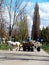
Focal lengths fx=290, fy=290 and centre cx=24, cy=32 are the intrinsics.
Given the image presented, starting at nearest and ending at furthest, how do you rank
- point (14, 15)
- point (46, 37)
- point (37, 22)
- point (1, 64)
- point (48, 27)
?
point (1, 64) < point (14, 15) < point (46, 37) < point (48, 27) < point (37, 22)

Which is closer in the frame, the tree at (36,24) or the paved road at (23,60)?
the paved road at (23,60)

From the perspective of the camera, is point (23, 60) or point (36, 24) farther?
point (36, 24)

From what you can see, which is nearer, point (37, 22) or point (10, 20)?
point (10, 20)

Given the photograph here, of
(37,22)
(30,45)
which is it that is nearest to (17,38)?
(37,22)

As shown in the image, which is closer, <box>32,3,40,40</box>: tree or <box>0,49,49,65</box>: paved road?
<box>0,49,49,65</box>: paved road

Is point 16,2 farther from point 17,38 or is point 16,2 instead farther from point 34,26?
point 34,26

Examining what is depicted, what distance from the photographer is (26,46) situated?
4647 cm

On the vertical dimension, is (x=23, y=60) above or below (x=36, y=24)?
below

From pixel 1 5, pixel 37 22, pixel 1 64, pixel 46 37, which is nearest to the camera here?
pixel 1 64

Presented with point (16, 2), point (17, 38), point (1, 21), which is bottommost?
point (17, 38)

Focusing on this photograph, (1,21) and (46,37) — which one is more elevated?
(1,21)

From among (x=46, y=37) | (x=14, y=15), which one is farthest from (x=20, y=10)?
(x=46, y=37)

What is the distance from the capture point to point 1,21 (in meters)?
53.7

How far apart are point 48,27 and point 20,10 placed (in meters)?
59.2
